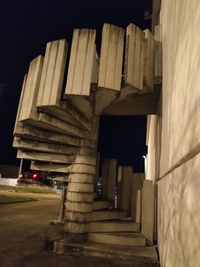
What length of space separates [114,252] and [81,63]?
2.86 m

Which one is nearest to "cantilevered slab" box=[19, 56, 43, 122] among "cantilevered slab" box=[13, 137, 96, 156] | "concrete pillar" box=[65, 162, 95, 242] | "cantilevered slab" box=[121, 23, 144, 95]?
"cantilevered slab" box=[13, 137, 96, 156]

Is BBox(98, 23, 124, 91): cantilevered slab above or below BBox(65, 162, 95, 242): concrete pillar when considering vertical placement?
above

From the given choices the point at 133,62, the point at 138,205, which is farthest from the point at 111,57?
the point at 138,205

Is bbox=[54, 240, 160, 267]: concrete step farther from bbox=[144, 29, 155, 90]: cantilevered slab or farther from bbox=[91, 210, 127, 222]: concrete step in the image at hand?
bbox=[144, 29, 155, 90]: cantilevered slab

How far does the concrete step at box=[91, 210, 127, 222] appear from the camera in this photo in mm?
4398

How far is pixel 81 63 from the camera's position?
3.76 metres

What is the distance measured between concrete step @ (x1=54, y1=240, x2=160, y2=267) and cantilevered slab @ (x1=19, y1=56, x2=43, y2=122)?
206 centimetres

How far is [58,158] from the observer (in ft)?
14.0

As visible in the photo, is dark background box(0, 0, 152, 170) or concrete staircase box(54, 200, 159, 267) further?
dark background box(0, 0, 152, 170)

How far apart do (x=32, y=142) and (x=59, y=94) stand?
1.07 metres

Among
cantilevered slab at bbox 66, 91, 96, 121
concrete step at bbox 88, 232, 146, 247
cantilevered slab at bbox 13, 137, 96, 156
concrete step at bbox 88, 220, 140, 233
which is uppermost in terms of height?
cantilevered slab at bbox 66, 91, 96, 121

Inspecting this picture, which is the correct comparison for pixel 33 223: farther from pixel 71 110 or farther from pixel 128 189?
pixel 71 110

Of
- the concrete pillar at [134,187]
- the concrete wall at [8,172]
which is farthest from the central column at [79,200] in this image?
the concrete wall at [8,172]

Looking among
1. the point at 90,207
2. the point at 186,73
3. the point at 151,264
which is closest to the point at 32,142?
the point at 90,207
